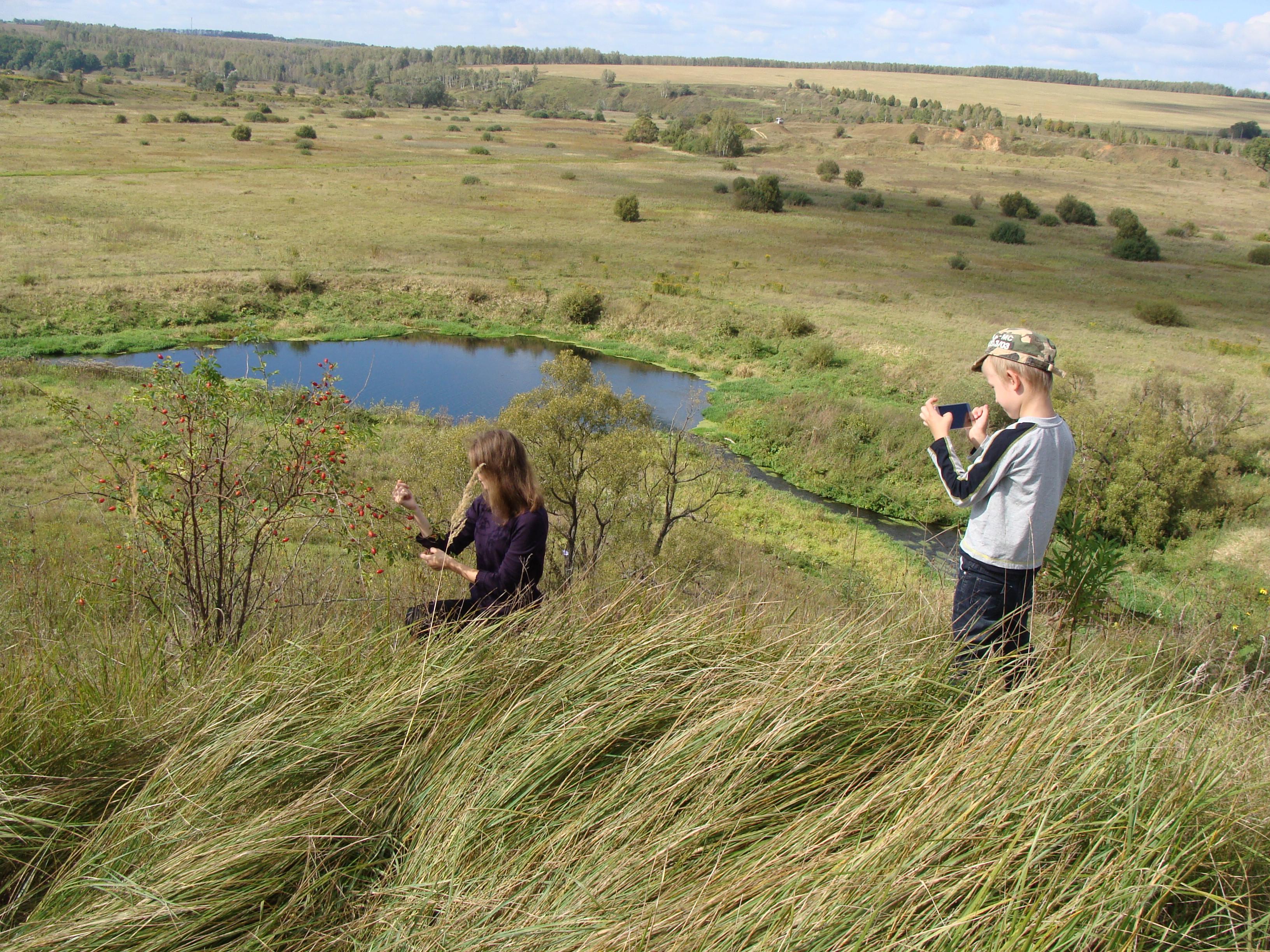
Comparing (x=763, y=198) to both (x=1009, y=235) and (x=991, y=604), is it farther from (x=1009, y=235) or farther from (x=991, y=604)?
(x=991, y=604)

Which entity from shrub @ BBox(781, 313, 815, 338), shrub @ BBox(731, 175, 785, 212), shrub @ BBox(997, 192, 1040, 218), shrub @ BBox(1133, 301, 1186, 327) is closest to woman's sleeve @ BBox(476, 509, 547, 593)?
shrub @ BBox(781, 313, 815, 338)

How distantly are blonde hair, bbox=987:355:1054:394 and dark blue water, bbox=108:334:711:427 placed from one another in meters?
19.6

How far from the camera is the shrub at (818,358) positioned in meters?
27.7

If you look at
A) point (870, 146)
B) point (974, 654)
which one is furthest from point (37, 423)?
point (870, 146)

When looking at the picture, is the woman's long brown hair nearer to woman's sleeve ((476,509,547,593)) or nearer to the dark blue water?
woman's sleeve ((476,509,547,593))

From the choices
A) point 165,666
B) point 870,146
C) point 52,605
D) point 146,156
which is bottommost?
point 52,605

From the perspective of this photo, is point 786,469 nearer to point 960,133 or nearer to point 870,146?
point 870,146

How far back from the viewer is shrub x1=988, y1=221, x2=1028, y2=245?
5022cm

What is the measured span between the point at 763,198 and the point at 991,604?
56955 mm

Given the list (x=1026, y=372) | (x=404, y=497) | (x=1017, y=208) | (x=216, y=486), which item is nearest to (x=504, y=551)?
(x=404, y=497)

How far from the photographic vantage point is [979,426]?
3391 mm

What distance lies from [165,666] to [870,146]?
105 meters

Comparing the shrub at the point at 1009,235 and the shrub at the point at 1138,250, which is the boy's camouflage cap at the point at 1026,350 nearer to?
the shrub at the point at 1138,250

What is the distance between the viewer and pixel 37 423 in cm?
1880
